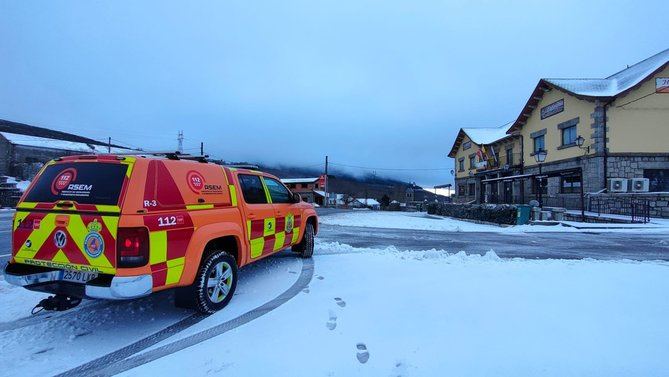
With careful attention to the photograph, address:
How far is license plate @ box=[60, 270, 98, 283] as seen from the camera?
3.62 m

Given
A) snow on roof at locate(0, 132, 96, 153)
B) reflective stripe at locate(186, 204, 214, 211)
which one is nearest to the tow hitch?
reflective stripe at locate(186, 204, 214, 211)

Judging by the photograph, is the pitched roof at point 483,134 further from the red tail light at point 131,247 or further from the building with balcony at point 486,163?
the red tail light at point 131,247

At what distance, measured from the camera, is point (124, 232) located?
138 inches

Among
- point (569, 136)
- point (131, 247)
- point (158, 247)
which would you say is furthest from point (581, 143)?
point (131, 247)

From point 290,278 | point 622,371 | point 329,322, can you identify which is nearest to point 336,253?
point 290,278

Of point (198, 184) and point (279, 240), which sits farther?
point (279, 240)

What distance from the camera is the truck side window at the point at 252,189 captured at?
5518 mm

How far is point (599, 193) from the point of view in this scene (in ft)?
68.9

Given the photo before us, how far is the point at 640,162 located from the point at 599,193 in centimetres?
353

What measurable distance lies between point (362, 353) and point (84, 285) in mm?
2739

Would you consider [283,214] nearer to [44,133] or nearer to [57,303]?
[57,303]

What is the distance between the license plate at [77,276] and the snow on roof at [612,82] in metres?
26.5

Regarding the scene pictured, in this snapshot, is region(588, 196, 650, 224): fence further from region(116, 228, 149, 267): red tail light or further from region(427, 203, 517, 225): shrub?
region(116, 228, 149, 267): red tail light

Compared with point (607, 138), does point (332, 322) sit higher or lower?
lower
